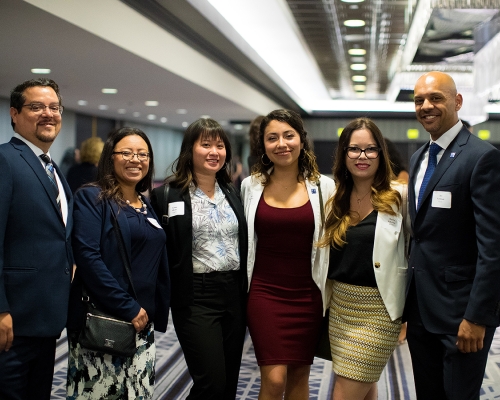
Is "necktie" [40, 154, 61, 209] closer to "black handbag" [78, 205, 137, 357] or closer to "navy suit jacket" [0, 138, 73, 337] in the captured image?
"navy suit jacket" [0, 138, 73, 337]

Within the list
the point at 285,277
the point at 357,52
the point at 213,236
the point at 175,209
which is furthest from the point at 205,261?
the point at 357,52

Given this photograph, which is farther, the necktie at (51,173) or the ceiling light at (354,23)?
the ceiling light at (354,23)

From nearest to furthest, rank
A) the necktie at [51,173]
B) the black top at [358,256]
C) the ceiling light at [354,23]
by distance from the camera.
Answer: the necktie at [51,173] < the black top at [358,256] < the ceiling light at [354,23]

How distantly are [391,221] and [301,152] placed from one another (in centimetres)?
71

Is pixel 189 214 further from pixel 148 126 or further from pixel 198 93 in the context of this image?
pixel 148 126

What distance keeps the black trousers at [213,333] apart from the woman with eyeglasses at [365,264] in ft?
1.65

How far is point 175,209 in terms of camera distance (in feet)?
10.9

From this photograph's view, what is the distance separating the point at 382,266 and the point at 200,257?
0.91 meters

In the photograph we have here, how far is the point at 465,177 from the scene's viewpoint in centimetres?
276

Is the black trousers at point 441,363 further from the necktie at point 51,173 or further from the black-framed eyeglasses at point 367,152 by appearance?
the necktie at point 51,173

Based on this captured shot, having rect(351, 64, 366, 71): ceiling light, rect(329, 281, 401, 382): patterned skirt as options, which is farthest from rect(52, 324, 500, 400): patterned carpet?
rect(351, 64, 366, 71): ceiling light

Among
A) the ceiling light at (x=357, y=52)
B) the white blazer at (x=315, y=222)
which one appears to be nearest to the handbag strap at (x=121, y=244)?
the white blazer at (x=315, y=222)

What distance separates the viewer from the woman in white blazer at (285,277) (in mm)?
3326

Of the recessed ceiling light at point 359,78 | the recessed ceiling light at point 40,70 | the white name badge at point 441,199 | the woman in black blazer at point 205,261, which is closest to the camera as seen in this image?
the white name badge at point 441,199
